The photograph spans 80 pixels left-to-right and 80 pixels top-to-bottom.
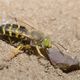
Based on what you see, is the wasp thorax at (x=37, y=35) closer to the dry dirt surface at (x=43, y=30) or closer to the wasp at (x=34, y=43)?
the wasp at (x=34, y=43)

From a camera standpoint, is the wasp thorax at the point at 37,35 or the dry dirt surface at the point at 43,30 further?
the wasp thorax at the point at 37,35

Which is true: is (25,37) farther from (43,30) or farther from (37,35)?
(43,30)

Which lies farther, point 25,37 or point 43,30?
point 43,30

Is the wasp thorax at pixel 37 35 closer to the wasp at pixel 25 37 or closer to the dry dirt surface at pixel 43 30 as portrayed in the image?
the wasp at pixel 25 37

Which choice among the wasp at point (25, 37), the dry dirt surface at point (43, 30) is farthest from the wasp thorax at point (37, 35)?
the dry dirt surface at point (43, 30)

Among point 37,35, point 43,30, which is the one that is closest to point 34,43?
point 37,35

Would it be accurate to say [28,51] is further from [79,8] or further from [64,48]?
[79,8]

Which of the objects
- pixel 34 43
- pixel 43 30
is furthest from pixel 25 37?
pixel 43 30

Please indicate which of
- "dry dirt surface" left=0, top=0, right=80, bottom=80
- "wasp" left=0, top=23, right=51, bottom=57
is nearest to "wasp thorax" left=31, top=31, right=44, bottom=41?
"wasp" left=0, top=23, right=51, bottom=57
